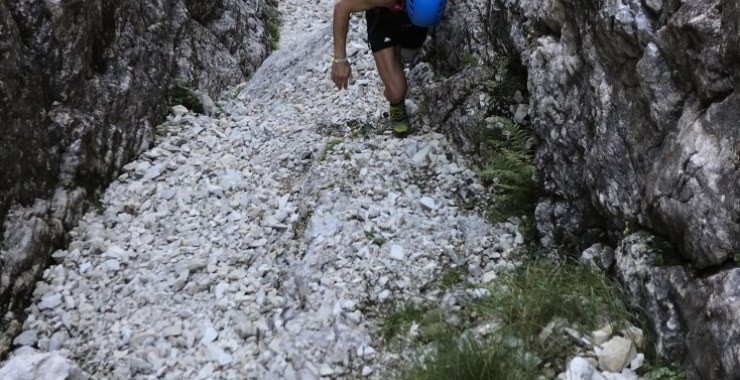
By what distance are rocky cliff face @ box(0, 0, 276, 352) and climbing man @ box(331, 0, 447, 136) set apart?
9.01 ft

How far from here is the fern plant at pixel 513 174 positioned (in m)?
5.84

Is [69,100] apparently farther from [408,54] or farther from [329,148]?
[408,54]

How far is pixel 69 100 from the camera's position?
7055 mm

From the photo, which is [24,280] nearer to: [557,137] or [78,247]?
[78,247]

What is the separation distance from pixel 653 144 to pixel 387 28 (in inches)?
146

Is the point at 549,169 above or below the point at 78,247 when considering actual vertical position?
above

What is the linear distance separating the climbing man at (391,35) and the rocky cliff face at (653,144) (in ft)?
4.20

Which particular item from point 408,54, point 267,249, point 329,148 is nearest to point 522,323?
point 267,249

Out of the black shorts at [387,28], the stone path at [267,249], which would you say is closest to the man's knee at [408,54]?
the stone path at [267,249]

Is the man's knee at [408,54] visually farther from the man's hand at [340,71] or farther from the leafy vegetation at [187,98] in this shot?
the leafy vegetation at [187,98]

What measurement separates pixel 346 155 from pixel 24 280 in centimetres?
343

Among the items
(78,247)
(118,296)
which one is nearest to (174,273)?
(118,296)

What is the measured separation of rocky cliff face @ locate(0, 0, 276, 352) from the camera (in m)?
6.14

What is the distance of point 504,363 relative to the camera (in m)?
4.07
